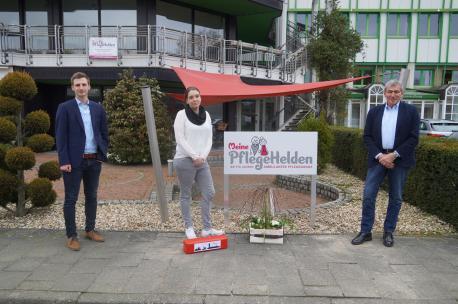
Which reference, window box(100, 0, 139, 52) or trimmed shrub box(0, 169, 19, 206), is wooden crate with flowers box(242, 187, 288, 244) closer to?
trimmed shrub box(0, 169, 19, 206)

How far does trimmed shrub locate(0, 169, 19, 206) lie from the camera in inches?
214

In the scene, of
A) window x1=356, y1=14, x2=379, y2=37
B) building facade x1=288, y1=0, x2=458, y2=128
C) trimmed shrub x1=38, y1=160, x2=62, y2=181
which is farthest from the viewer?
window x1=356, y1=14, x2=379, y2=37

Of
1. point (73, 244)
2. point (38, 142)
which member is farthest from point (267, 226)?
point (38, 142)

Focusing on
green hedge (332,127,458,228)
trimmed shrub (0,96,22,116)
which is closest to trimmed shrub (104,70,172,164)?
trimmed shrub (0,96,22,116)

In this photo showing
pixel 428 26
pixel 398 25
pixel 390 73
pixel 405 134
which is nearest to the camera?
pixel 405 134

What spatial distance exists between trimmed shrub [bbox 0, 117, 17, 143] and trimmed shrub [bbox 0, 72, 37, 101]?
1.20ft

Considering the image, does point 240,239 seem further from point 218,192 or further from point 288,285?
point 218,192

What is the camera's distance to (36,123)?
5.52 m

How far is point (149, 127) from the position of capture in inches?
215

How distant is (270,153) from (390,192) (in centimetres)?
158

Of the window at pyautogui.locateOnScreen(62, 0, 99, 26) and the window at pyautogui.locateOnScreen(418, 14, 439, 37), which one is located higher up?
the window at pyautogui.locateOnScreen(418, 14, 439, 37)

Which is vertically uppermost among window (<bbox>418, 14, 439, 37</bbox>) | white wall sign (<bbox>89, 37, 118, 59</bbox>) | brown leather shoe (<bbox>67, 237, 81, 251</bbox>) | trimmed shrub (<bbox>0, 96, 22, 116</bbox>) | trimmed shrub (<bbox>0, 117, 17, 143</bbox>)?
window (<bbox>418, 14, 439, 37</bbox>)

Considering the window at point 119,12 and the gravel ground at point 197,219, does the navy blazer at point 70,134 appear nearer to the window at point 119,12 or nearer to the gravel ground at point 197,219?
the gravel ground at point 197,219

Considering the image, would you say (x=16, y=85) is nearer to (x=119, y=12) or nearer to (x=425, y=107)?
(x=119, y=12)
